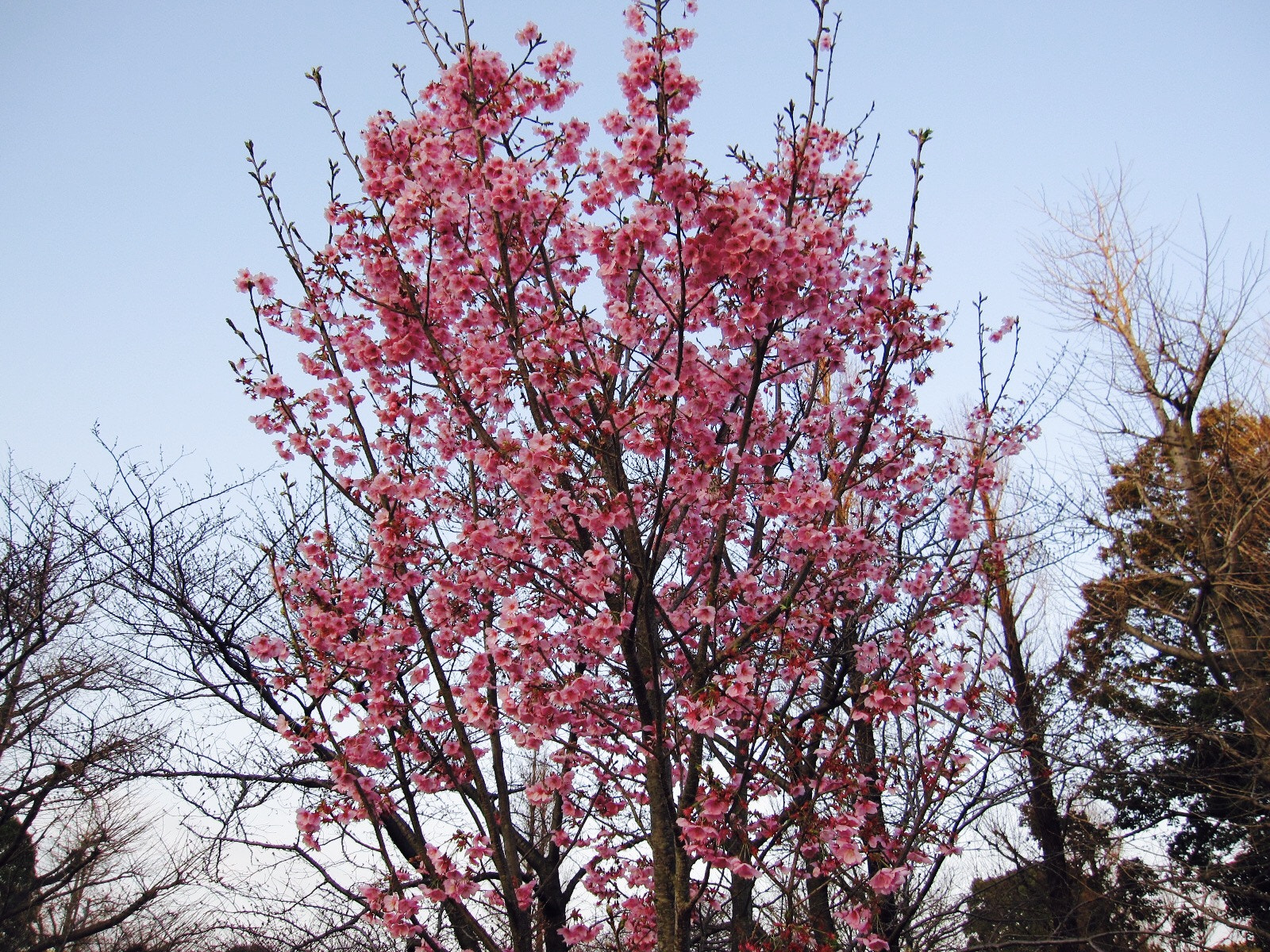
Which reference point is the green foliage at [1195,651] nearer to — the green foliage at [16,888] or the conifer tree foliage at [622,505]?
the conifer tree foliage at [622,505]

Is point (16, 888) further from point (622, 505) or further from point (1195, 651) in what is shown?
point (1195, 651)

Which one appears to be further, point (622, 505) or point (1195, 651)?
point (1195, 651)

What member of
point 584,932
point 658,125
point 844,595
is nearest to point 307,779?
point 584,932

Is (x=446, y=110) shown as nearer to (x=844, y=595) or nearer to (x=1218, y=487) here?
(x=844, y=595)

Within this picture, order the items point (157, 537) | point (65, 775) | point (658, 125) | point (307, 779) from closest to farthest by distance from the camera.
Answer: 1. point (658, 125)
2. point (307, 779)
3. point (157, 537)
4. point (65, 775)

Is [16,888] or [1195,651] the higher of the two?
[1195,651]

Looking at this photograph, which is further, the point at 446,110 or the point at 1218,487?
the point at 1218,487

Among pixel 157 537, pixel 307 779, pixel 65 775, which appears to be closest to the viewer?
pixel 307 779

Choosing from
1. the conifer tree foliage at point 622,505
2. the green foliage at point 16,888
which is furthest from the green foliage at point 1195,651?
the green foliage at point 16,888

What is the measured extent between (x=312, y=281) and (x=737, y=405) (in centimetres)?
271

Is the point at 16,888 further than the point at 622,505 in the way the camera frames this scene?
Yes

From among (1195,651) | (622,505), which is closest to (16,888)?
(622,505)

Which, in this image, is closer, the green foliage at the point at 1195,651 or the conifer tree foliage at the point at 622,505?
the conifer tree foliage at the point at 622,505

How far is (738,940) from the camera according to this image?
4.94 metres
